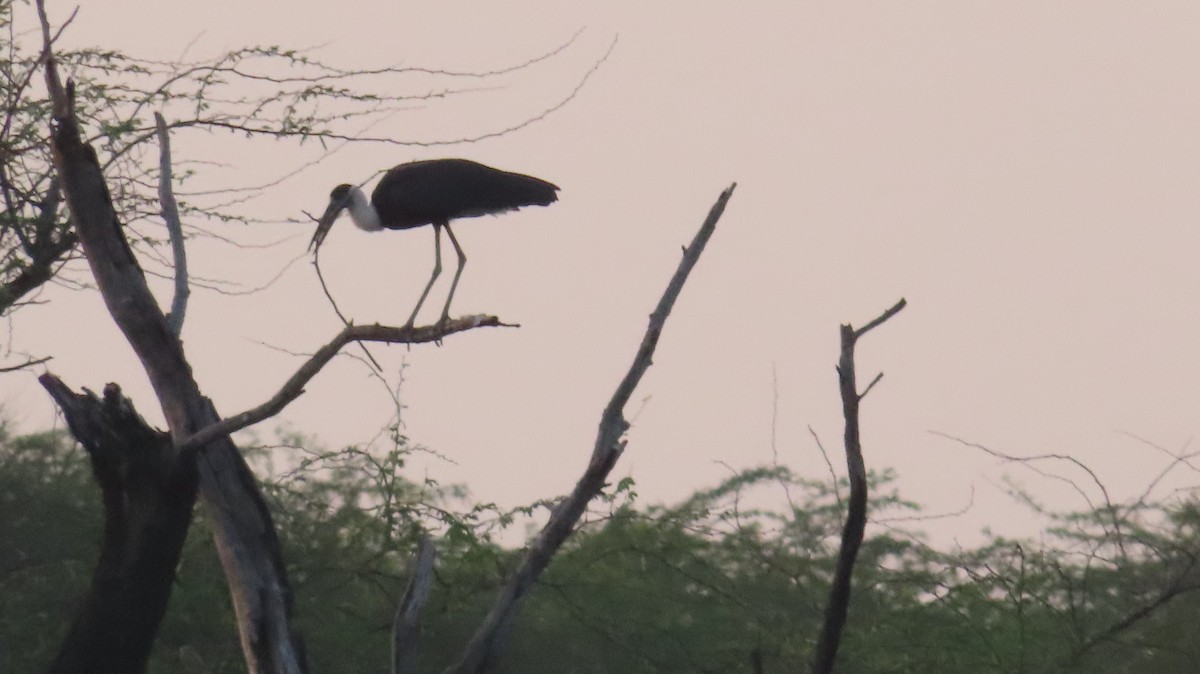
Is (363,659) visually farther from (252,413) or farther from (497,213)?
(252,413)

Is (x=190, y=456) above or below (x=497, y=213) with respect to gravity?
below

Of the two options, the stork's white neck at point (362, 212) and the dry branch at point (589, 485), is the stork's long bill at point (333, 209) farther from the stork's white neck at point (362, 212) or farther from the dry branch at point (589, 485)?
the dry branch at point (589, 485)

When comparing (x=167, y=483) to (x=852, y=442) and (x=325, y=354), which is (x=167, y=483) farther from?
(x=852, y=442)

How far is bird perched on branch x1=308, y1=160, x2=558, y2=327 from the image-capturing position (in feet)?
24.2

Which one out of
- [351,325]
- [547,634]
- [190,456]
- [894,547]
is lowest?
[190,456]

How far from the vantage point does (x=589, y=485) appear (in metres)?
5.23

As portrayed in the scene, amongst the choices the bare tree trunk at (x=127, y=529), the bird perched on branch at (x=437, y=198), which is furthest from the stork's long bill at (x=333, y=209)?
the bare tree trunk at (x=127, y=529)

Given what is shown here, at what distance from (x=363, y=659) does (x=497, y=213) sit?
3003 millimetres

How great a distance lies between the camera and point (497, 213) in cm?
758

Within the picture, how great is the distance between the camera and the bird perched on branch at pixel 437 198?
7367 millimetres

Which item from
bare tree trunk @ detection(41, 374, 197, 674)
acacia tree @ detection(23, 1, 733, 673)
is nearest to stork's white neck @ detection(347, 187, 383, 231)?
acacia tree @ detection(23, 1, 733, 673)

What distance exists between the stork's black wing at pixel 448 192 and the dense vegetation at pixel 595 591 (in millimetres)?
1192

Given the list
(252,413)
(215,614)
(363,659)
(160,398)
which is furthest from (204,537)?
(252,413)

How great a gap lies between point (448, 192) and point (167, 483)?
8.04 feet
